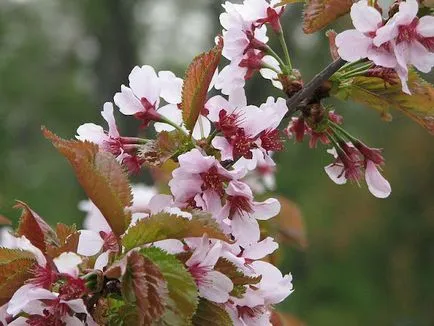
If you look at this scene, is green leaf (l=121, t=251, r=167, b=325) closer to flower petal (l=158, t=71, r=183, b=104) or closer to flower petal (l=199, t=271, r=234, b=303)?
flower petal (l=199, t=271, r=234, b=303)

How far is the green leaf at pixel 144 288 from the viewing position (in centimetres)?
76

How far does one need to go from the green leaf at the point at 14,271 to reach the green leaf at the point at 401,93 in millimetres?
420

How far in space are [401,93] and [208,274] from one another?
1.18ft

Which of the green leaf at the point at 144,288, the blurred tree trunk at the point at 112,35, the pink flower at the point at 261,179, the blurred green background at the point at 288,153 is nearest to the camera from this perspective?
the green leaf at the point at 144,288

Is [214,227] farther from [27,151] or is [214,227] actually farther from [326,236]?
[27,151]

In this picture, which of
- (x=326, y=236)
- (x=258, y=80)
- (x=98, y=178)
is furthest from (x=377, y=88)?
(x=258, y=80)

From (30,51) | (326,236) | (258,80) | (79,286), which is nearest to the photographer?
(79,286)

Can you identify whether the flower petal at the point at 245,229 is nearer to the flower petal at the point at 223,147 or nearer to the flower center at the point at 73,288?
the flower petal at the point at 223,147

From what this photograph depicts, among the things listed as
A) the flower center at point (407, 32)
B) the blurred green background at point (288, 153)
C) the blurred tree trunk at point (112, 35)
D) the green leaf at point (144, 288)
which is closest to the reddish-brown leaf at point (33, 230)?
the green leaf at point (144, 288)

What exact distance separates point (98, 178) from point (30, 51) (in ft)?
52.5

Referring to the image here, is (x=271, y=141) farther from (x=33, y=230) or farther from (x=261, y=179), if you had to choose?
(x=261, y=179)

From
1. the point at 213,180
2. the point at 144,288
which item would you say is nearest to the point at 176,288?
the point at 144,288

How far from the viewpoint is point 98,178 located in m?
0.81

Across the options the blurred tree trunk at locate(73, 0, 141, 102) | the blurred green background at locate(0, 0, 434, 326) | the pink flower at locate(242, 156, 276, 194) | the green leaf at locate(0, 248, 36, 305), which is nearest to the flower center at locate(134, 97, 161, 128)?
the green leaf at locate(0, 248, 36, 305)
